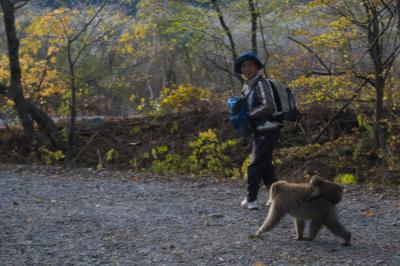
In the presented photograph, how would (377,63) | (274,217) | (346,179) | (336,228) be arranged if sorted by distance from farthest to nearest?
(377,63) < (346,179) < (274,217) < (336,228)

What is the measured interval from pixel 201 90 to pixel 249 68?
9.24 meters

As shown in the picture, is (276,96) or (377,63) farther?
(377,63)

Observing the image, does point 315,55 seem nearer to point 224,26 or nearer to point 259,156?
point 224,26

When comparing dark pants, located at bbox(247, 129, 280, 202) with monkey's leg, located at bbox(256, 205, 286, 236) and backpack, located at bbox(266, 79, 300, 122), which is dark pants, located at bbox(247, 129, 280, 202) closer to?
backpack, located at bbox(266, 79, 300, 122)

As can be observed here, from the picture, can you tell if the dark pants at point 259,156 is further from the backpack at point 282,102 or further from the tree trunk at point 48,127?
the tree trunk at point 48,127

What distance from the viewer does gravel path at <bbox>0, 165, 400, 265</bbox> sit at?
6750 millimetres

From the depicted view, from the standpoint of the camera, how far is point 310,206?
278 inches

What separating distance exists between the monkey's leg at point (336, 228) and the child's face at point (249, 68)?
2303 mm

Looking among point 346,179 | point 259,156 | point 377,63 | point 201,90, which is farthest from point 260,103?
point 201,90

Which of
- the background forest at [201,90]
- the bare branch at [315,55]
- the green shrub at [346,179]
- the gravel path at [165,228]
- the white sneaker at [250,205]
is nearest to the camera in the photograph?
the gravel path at [165,228]

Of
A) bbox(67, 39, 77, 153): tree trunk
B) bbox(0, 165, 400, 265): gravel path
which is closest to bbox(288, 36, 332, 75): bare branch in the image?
bbox(0, 165, 400, 265): gravel path

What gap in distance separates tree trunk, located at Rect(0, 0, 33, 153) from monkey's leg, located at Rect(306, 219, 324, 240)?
421 inches

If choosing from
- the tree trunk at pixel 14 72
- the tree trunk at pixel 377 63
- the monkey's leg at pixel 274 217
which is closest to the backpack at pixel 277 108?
the monkey's leg at pixel 274 217

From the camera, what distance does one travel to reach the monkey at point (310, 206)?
7.00 metres
